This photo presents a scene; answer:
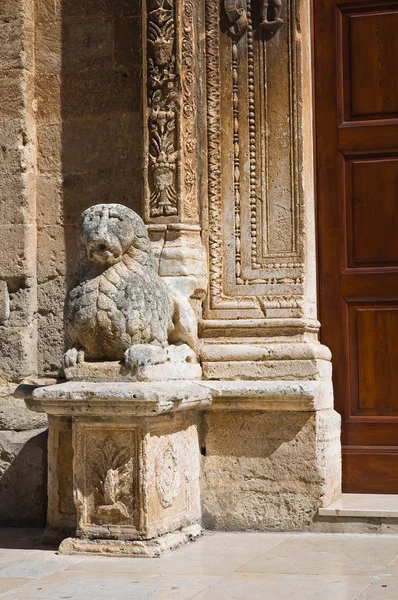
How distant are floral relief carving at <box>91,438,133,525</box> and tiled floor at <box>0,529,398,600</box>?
0.72 feet

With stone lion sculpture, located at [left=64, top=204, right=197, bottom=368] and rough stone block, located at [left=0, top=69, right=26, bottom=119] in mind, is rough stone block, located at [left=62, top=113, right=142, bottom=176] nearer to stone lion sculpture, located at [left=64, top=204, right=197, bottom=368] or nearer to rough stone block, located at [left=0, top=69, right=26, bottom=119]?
rough stone block, located at [left=0, top=69, right=26, bottom=119]

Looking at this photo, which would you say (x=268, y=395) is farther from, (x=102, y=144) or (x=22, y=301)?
(x=102, y=144)

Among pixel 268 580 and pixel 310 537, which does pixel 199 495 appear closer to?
pixel 310 537

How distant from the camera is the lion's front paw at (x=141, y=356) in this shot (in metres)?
5.36

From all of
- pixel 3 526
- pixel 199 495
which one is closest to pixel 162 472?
pixel 199 495

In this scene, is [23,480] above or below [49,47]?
below

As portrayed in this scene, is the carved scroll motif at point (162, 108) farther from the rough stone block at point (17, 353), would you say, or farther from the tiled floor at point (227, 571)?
the tiled floor at point (227, 571)

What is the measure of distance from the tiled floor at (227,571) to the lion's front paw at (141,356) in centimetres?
92

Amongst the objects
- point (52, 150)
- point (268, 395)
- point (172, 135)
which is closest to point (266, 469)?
point (268, 395)

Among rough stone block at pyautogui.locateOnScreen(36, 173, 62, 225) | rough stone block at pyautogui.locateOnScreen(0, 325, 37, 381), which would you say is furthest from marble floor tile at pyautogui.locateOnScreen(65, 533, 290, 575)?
rough stone block at pyautogui.locateOnScreen(36, 173, 62, 225)

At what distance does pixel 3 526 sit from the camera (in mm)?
6414

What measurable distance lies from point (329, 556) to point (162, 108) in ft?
8.51

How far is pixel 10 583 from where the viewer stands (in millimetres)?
4805

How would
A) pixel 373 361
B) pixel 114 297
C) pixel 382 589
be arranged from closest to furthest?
pixel 382 589, pixel 114 297, pixel 373 361
